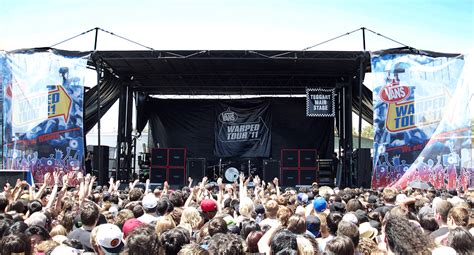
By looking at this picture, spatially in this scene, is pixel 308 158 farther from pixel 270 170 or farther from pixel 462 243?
pixel 462 243

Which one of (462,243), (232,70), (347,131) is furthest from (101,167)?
(462,243)

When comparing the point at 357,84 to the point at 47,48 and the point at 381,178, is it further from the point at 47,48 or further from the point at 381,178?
the point at 47,48

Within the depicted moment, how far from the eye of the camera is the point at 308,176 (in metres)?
18.6

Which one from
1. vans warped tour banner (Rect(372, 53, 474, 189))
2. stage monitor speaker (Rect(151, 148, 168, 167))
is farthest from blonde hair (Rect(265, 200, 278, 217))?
stage monitor speaker (Rect(151, 148, 168, 167))

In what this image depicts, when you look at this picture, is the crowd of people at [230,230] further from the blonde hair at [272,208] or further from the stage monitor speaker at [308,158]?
the stage monitor speaker at [308,158]

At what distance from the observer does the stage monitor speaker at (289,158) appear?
1875 centimetres

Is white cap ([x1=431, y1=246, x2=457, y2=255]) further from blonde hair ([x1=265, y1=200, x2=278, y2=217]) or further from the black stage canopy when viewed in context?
the black stage canopy

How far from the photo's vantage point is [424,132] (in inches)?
606

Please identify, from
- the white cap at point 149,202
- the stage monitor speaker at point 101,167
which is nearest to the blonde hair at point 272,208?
the white cap at point 149,202

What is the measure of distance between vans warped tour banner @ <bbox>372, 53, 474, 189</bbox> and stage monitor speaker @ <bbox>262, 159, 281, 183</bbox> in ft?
14.2

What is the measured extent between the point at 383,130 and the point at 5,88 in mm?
12416

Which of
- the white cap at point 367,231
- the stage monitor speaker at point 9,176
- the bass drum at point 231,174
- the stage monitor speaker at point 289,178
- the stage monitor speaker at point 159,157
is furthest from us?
the bass drum at point 231,174

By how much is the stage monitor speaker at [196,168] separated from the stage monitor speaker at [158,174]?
0.93 metres

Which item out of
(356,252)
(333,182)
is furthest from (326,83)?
(356,252)
